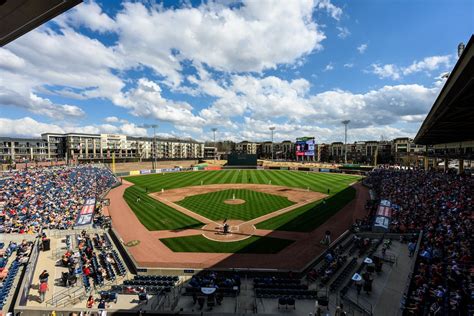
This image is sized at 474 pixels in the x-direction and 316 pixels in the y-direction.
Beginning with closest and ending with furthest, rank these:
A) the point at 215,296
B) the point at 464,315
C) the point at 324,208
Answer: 1. the point at 464,315
2. the point at 215,296
3. the point at 324,208

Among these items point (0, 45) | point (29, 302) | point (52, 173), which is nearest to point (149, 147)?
point (52, 173)

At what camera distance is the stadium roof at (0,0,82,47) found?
4.73m

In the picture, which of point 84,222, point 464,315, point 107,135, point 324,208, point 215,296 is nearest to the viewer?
point 464,315

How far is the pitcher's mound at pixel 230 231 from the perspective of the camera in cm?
2366

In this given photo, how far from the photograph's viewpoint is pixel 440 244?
1694 cm

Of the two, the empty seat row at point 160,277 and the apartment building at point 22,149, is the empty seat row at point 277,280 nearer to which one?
the empty seat row at point 160,277

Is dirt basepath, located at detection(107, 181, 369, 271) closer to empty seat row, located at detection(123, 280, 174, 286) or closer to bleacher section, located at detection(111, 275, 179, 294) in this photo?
bleacher section, located at detection(111, 275, 179, 294)

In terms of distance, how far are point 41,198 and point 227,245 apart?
2822 centimetres

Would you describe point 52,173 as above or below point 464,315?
above

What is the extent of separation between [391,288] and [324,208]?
1969cm

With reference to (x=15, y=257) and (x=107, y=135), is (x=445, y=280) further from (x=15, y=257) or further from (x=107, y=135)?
(x=107, y=135)

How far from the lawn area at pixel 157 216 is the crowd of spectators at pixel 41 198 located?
23.6 ft

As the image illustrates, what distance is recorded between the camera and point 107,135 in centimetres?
11300

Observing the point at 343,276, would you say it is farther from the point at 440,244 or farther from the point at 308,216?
the point at 308,216
